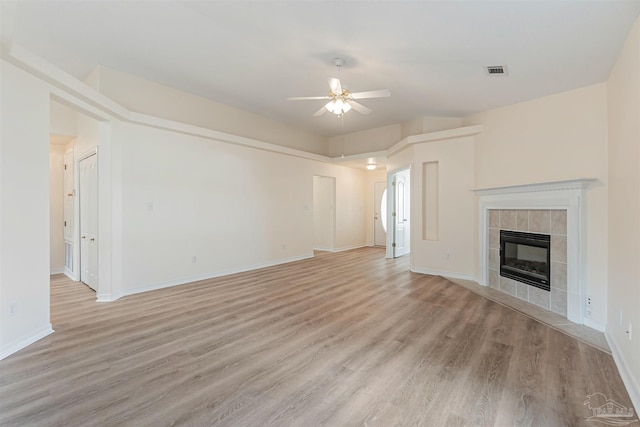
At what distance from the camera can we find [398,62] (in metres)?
3.50

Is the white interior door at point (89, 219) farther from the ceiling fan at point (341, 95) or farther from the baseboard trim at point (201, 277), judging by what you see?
the ceiling fan at point (341, 95)

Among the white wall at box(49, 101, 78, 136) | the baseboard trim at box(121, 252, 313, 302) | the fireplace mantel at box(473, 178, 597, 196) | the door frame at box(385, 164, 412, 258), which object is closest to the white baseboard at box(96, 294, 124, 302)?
the baseboard trim at box(121, 252, 313, 302)

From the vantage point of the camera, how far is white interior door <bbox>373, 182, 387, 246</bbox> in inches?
361

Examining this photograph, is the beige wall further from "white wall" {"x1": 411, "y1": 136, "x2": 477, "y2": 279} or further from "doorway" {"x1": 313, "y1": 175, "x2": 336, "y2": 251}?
"white wall" {"x1": 411, "y1": 136, "x2": 477, "y2": 279}

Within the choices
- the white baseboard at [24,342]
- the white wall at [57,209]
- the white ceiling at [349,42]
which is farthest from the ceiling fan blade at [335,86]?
the white wall at [57,209]

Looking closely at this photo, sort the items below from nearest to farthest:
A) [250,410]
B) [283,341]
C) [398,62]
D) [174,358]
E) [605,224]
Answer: [250,410], [174,358], [283,341], [605,224], [398,62]

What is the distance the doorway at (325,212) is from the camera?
8.36m

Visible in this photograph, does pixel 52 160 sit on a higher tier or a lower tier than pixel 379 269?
higher

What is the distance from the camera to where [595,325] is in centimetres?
312

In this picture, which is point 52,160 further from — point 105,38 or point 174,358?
point 174,358

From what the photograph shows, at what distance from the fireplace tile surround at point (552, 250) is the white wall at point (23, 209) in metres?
5.72

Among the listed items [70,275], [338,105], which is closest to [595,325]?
[338,105]

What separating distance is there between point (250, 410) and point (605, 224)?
13.3ft

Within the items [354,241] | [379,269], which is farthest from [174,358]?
[354,241]
